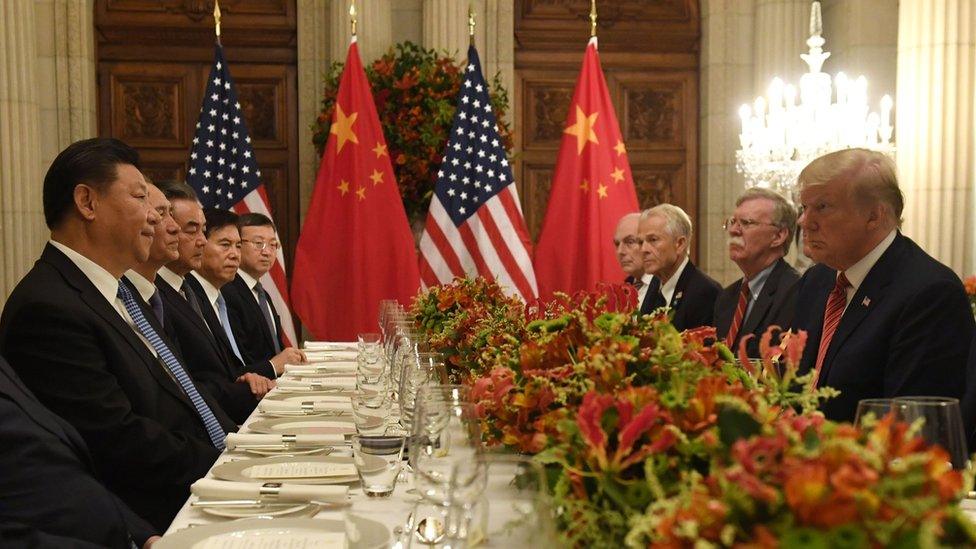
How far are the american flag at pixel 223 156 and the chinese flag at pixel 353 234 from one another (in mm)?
294

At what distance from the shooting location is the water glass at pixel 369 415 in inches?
76.4

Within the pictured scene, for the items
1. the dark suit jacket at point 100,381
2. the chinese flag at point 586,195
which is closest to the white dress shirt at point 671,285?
the chinese flag at point 586,195

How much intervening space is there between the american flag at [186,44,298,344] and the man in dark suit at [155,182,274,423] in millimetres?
2600

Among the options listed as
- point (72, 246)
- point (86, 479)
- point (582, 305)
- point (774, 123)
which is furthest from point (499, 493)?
point (774, 123)

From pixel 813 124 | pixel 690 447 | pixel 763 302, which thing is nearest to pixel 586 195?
pixel 813 124

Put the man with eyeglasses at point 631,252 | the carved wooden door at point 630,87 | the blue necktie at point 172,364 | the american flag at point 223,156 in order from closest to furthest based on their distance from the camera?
1. the blue necktie at point 172,364
2. the man with eyeglasses at point 631,252
3. the american flag at point 223,156
4. the carved wooden door at point 630,87

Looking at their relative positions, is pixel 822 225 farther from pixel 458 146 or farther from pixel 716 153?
pixel 716 153

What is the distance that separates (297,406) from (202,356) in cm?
112

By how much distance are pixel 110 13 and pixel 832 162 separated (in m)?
6.34

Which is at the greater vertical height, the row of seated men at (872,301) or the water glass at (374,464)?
the row of seated men at (872,301)

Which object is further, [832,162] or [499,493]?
[832,162]

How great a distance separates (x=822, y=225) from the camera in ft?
10.2

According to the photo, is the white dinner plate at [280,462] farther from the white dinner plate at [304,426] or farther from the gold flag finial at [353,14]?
the gold flag finial at [353,14]

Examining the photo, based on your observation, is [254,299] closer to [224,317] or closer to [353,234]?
[224,317]
